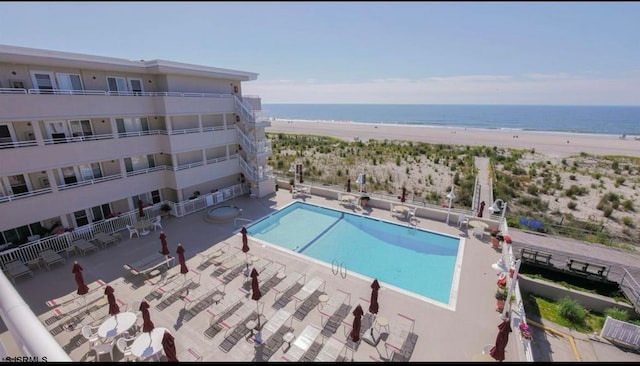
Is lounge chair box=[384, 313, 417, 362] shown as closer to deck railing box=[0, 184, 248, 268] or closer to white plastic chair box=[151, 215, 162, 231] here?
white plastic chair box=[151, 215, 162, 231]

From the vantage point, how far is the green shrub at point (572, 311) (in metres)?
12.4

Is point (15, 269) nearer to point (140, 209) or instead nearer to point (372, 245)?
point (140, 209)

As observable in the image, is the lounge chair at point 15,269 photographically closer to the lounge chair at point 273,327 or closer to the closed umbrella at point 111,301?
the closed umbrella at point 111,301

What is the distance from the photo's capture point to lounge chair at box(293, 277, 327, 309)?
1120 centimetres

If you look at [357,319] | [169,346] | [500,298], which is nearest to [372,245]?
[500,298]

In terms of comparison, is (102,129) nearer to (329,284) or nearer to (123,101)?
(123,101)

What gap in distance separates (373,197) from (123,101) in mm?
18904

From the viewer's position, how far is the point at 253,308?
10609 millimetres

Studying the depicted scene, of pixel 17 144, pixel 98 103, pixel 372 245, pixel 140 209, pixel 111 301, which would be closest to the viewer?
pixel 111 301

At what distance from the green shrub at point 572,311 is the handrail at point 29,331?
1800 cm

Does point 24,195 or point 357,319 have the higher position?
point 24,195

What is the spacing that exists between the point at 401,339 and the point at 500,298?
511 centimetres

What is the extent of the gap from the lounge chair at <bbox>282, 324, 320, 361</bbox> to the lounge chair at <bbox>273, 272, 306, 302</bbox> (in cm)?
252

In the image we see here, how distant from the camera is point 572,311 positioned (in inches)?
490
